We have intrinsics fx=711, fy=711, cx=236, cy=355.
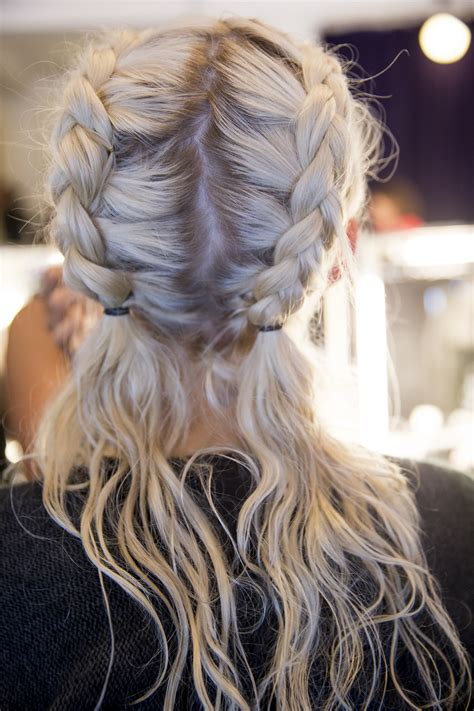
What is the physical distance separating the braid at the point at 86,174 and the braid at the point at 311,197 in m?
0.14

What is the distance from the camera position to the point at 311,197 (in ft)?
2.10

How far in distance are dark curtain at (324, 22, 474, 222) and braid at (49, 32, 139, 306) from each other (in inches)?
99.1

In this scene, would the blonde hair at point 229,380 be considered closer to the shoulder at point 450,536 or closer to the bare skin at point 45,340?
the shoulder at point 450,536

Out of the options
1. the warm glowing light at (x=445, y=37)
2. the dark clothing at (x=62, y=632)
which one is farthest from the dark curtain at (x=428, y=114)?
the dark clothing at (x=62, y=632)

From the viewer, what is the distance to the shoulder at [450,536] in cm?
73

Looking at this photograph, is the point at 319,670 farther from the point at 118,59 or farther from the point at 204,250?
the point at 118,59

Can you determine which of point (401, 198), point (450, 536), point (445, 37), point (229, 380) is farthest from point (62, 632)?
point (401, 198)

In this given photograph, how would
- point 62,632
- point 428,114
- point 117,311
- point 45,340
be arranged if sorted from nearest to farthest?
point 62,632 < point 117,311 < point 45,340 < point 428,114

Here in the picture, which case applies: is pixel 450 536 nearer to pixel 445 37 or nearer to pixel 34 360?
pixel 34 360

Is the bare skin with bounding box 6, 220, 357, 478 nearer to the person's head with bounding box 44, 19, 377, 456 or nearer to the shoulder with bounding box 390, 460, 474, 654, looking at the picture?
the person's head with bounding box 44, 19, 377, 456

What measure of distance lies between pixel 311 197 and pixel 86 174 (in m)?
0.20

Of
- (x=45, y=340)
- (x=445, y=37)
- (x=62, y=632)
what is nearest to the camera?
(x=62, y=632)

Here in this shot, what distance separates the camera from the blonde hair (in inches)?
24.8

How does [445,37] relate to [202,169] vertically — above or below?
above
